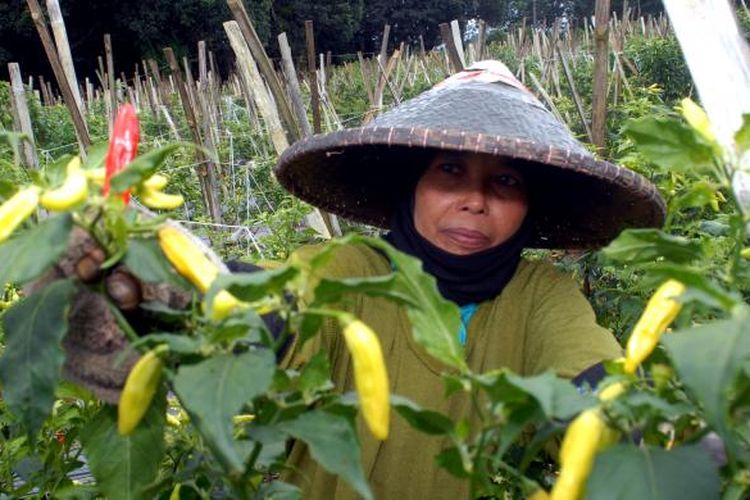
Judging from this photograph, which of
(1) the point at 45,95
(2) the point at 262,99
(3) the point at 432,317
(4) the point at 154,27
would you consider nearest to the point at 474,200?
(3) the point at 432,317

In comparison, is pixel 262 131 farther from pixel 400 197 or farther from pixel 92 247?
pixel 92 247

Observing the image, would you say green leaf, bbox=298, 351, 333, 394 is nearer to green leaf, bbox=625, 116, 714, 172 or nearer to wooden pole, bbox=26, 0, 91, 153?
green leaf, bbox=625, 116, 714, 172

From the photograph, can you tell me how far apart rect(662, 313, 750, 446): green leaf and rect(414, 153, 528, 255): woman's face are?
2.67 ft

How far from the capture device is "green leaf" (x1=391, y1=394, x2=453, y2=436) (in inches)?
23.3

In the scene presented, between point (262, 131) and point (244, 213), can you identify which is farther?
point (262, 131)

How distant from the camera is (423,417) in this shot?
0.60 metres

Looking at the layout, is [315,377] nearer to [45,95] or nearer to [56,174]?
[56,174]

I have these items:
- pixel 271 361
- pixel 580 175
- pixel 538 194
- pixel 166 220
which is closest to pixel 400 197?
pixel 538 194

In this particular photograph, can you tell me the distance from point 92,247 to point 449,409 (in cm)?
74

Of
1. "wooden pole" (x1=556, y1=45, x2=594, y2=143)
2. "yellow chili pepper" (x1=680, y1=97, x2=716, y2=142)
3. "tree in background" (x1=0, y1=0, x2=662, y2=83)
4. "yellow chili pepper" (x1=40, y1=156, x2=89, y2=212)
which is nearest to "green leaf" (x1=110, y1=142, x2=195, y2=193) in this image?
"yellow chili pepper" (x1=40, y1=156, x2=89, y2=212)

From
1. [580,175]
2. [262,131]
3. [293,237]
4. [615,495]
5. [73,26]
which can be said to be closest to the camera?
[615,495]

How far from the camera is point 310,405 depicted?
623 millimetres

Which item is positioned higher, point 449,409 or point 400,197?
point 400,197

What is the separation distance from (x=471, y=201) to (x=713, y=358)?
84 centimetres
